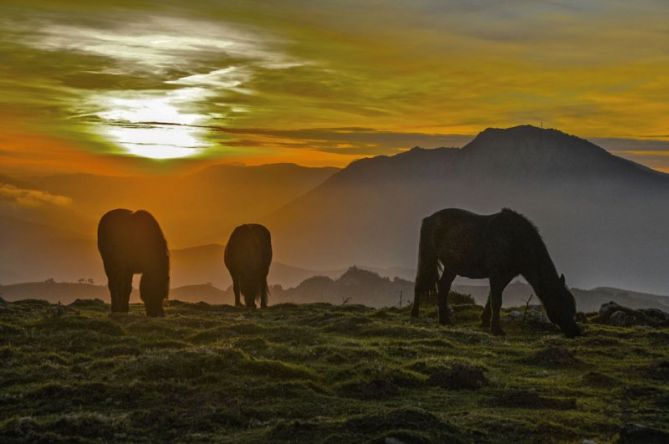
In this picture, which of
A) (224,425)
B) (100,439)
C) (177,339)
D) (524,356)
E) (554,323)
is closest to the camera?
(100,439)

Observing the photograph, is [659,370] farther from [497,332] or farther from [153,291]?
[153,291]

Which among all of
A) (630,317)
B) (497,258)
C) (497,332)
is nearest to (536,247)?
(497,258)

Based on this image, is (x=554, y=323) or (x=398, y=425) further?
(x=554, y=323)

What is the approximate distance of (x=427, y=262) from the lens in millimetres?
34625

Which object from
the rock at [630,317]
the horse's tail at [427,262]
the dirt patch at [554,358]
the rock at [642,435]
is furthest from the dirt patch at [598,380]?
the rock at [630,317]

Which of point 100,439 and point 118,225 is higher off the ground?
point 118,225

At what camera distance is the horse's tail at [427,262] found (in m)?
33.9

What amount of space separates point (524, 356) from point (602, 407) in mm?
6227

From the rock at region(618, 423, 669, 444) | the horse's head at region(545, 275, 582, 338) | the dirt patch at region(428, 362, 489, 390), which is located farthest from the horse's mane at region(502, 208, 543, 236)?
the rock at region(618, 423, 669, 444)

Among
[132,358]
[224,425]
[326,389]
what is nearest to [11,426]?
[224,425]

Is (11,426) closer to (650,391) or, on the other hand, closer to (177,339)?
(177,339)

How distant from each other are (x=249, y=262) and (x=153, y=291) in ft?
36.9

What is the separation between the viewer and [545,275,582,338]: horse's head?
29719mm

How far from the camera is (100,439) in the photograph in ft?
48.2
